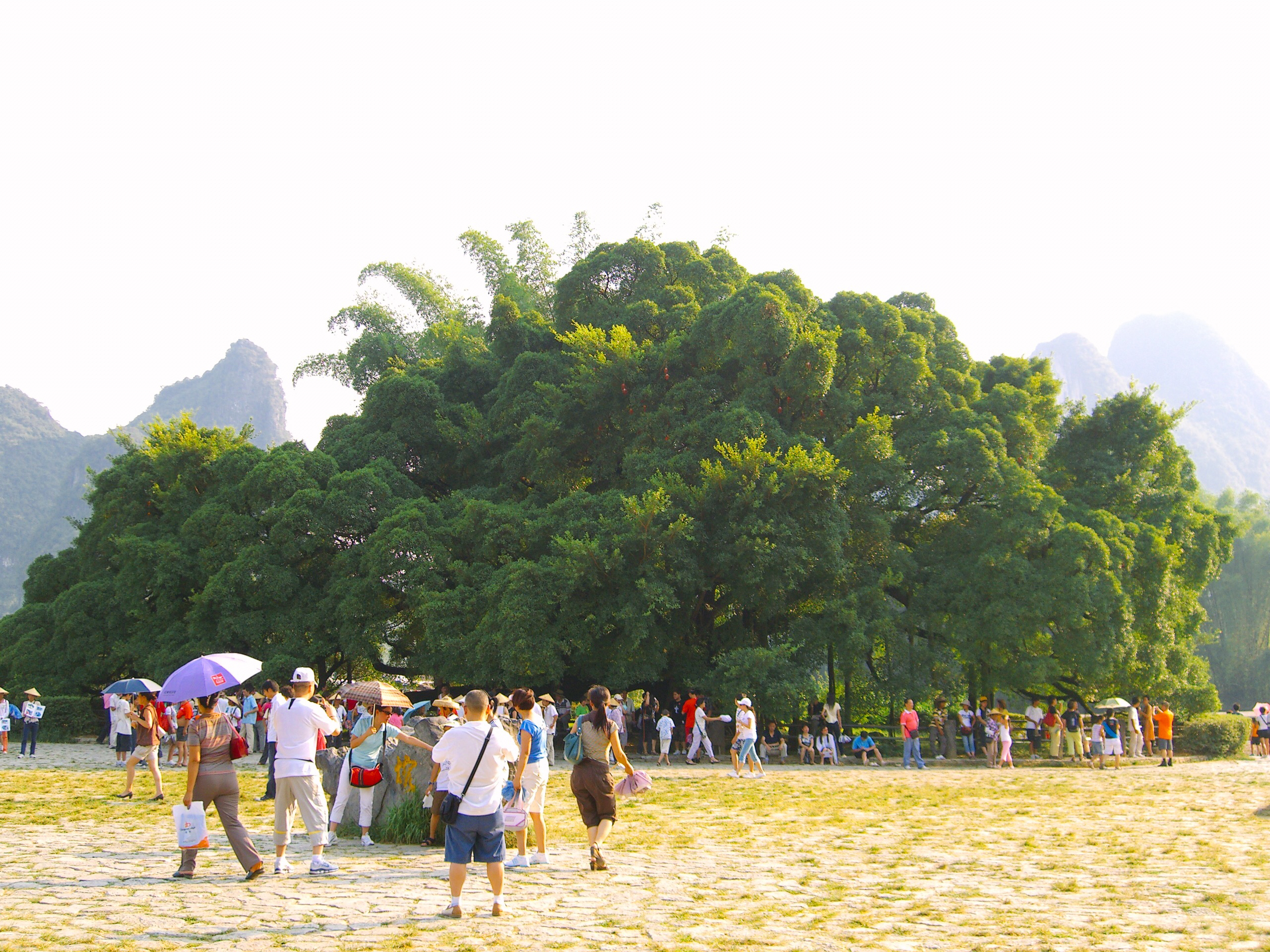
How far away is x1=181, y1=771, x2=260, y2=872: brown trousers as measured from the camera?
8.27 m

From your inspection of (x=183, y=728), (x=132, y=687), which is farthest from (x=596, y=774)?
(x=132, y=687)

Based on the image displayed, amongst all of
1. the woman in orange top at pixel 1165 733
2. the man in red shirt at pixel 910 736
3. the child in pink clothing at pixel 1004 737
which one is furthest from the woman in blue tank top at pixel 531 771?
the woman in orange top at pixel 1165 733

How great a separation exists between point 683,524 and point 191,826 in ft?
52.3

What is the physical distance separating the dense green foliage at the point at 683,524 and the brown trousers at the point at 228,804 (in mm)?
14140

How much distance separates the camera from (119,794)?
1480 cm

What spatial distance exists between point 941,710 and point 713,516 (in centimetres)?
771

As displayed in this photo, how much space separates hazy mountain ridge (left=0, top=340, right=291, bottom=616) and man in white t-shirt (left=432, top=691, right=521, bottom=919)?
11380 cm

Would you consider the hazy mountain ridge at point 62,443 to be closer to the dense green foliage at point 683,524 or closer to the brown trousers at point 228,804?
the dense green foliage at point 683,524

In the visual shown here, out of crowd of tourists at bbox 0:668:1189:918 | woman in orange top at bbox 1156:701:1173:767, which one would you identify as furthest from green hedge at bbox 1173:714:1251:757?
crowd of tourists at bbox 0:668:1189:918

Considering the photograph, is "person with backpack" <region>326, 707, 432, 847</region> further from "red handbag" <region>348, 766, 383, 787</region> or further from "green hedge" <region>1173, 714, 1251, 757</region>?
"green hedge" <region>1173, 714, 1251, 757</region>

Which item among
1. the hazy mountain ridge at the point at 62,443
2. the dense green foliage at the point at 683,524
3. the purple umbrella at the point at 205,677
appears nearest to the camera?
the purple umbrella at the point at 205,677

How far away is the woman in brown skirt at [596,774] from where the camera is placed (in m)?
8.87

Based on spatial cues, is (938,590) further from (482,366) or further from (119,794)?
(119,794)

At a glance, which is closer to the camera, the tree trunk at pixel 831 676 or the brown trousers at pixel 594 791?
the brown trousers at pixel 594 791
